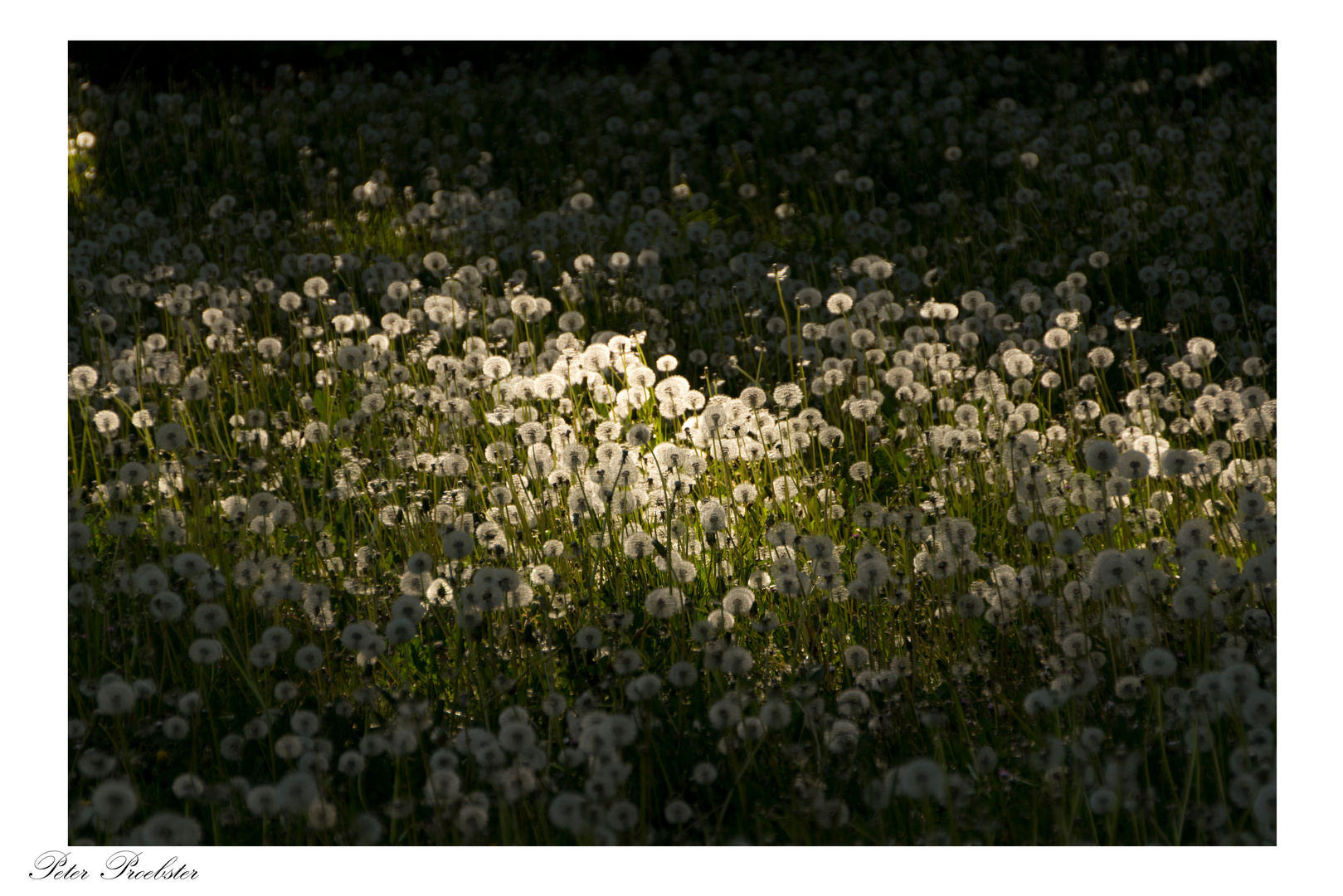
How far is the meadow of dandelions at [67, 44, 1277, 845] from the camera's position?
2447mm

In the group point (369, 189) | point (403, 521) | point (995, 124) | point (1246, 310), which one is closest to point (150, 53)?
point (369, 189)

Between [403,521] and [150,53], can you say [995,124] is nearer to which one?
[403,521]

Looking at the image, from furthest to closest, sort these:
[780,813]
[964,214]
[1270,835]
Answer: [964,214] < [780,813] < [1270,835]

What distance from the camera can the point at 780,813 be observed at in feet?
8.11

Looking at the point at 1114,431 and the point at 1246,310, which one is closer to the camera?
the point at 1114,431

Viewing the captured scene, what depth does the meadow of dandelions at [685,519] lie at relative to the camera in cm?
245

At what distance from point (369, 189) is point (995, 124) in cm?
473

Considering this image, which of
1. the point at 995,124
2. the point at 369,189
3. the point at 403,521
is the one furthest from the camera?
the point at 995,124

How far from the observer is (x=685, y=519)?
3559mm

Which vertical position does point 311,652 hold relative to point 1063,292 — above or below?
below

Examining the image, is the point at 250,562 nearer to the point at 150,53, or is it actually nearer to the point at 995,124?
the point at 995,124

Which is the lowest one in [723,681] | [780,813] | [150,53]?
[780,813]

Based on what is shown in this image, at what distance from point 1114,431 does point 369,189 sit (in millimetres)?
5476

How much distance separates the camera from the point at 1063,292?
5262 mm
